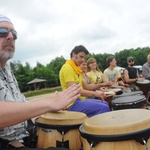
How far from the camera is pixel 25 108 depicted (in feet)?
4.69

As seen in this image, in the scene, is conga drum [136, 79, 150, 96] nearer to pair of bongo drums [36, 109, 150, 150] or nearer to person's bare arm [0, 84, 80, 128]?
pair of bongo drums [36, 109, 150, 150]

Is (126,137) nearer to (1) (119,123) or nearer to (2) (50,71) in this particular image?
(1) (119,123)

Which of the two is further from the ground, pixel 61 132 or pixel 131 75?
pixel 131 75

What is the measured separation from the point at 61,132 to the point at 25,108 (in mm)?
460

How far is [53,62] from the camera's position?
63188 mm

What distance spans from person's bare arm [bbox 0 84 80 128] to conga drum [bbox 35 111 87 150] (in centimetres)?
25

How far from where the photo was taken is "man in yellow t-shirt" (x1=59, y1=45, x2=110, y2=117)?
292 centimetres

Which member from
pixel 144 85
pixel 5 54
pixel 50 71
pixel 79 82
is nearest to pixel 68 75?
pixel 79 82

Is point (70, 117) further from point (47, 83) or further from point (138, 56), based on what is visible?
point (138, 56)

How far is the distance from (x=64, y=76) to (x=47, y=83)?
4770 centimetres

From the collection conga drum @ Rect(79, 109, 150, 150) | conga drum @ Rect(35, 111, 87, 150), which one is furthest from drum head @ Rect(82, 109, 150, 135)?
conga drum @ Rect(35, 111, 87, 150)

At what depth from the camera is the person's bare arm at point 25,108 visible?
1380mm

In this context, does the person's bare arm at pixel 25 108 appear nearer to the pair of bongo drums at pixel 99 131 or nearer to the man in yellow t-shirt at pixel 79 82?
the pair of bongo drums at pixel 99 131

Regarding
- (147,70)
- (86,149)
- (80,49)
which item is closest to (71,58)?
(80,49)
